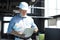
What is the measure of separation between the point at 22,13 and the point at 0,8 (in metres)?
0.74

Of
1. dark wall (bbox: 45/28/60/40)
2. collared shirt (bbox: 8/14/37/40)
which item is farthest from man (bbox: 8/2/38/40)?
dark wall (bbox: 45/28/60/40)

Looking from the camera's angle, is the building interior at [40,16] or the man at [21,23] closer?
the building interior at [40,16]

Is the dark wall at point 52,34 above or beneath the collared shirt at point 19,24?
beneath

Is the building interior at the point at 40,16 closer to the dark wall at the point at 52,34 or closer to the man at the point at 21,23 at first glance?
the dark wall at the point at 52,34

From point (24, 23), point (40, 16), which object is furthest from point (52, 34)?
point (40, 16)

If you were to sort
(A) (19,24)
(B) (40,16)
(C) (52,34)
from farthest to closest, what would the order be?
(B) (40,16) < (A) (19,24) < (C) (52,34)

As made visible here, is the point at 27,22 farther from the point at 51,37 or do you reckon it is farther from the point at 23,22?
the point at 51,37

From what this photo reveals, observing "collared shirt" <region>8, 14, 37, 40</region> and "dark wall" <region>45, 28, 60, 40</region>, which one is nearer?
"dark wall" <region>45, 28, 60, 40</region>

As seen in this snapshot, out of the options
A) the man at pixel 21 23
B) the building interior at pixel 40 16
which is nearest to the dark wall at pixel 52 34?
the building interior at pixel 40 16

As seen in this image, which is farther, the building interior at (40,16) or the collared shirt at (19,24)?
the collared shirt at (19,24)

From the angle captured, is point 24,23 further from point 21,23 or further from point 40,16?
point 40,16

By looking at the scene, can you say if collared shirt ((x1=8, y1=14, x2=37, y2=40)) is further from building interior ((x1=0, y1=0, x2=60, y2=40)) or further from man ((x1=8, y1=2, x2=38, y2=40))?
building interior ((x1=0, y1=0, x2=60, y2=40))

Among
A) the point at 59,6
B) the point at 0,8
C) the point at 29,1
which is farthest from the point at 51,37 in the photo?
the point at 59,6

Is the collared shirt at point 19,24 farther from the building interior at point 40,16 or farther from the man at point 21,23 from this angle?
the building interior at point 40,16
